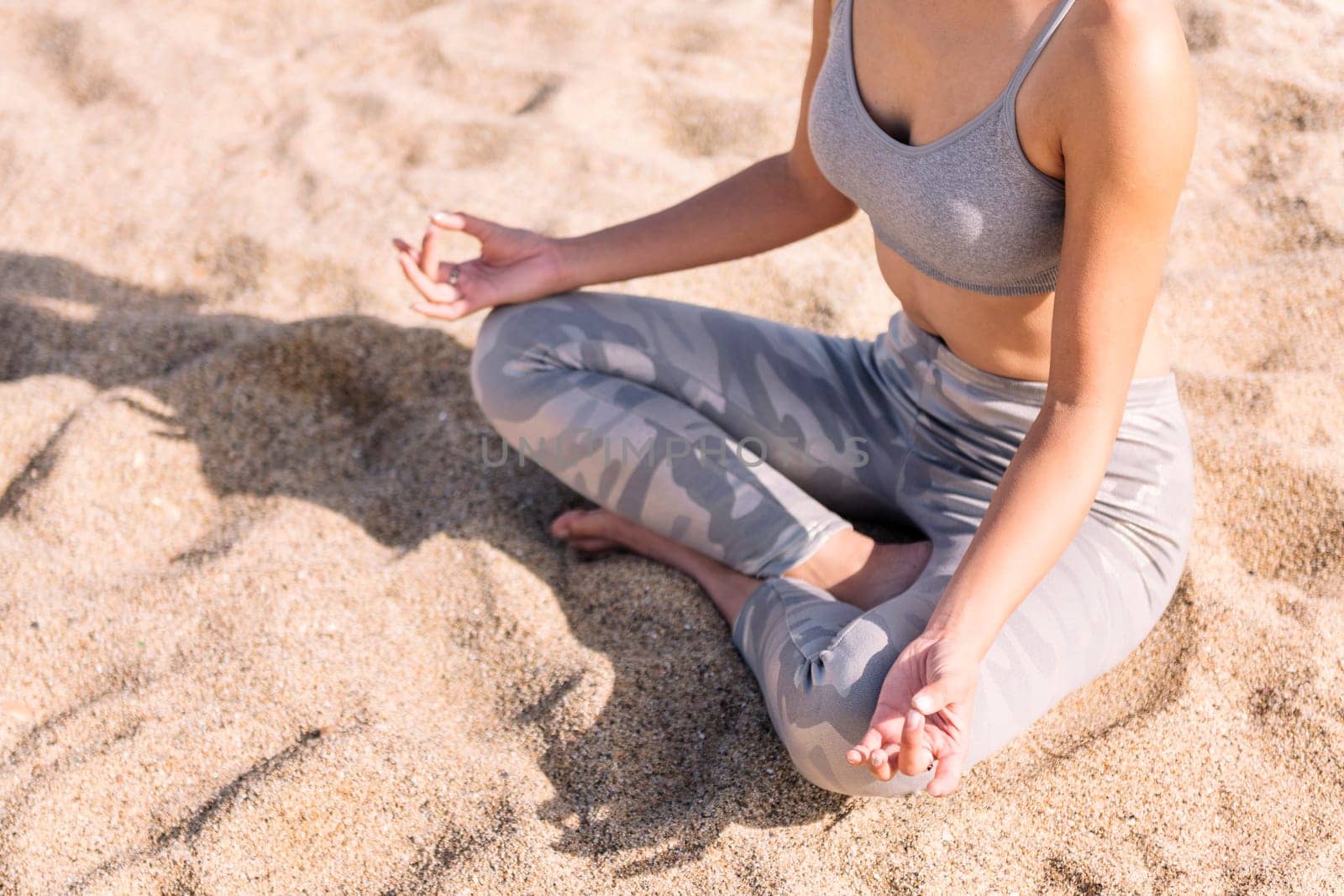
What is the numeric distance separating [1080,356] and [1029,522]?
0.19 meters

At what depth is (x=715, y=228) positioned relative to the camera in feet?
5.89

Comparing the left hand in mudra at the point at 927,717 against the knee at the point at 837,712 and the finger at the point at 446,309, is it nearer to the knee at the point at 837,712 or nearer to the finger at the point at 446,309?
the knee at the point at 837,712

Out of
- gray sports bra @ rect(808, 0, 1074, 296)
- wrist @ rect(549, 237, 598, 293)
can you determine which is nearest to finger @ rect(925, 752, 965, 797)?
gray sports bra @ rect(808, 0, 1074, 296)

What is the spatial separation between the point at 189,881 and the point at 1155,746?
1220mm

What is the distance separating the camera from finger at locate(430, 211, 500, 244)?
172 centimetres

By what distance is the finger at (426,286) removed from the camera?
174cm

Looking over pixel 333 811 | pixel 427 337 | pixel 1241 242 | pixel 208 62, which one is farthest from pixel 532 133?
pixel 333 811

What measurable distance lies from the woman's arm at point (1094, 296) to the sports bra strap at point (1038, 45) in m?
0.06

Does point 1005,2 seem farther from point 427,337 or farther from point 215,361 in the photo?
point 215,361

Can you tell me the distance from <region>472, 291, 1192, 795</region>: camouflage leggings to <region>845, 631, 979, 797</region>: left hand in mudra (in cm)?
9

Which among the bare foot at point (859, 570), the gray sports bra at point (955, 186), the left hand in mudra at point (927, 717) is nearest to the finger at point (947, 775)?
the left hand in mudra at point (927, 717)

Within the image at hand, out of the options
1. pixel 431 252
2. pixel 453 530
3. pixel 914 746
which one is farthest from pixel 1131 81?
pixel 453 530

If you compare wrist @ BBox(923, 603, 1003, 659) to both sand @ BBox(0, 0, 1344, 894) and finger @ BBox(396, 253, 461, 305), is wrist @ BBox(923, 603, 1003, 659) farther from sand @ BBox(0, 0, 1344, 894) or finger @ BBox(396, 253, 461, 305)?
finger @ BBox(396, 253, 461, 305)

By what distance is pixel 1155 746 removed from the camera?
4.83 ft
